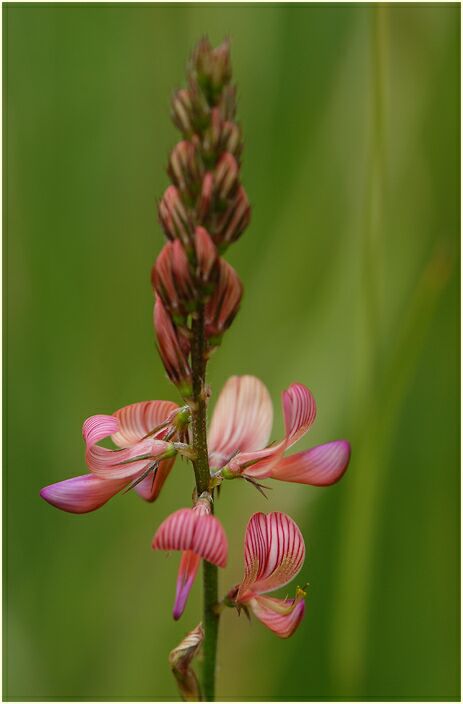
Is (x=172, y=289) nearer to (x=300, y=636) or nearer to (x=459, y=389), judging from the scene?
(x=300, y=636)

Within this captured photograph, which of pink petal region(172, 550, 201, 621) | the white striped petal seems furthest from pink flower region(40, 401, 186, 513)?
the white striped petal

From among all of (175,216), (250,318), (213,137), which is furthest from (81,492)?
(250,318)

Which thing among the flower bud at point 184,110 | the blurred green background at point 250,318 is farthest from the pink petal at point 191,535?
the blurred green background at point 250,318

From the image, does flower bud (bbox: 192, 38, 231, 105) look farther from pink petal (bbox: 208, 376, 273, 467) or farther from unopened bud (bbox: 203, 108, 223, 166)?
pink petal (bbox: 208, 376, 273, 467)

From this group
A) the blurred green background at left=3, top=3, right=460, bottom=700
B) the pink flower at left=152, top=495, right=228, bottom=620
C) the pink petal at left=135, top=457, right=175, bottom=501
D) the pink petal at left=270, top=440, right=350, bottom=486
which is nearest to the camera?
the pink flower at left=152, top=495, right=228, bottom=620

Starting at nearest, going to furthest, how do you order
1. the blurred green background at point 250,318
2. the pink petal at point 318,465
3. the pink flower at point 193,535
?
Result: the pink flower at point 193,535
the pink petal at point 318,465
the blurred green background at point 250,318

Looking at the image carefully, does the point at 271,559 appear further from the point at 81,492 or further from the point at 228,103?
the point at 228,103

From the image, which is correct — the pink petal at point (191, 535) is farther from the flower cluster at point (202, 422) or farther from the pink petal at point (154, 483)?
the pink petal at point (154, 483)
